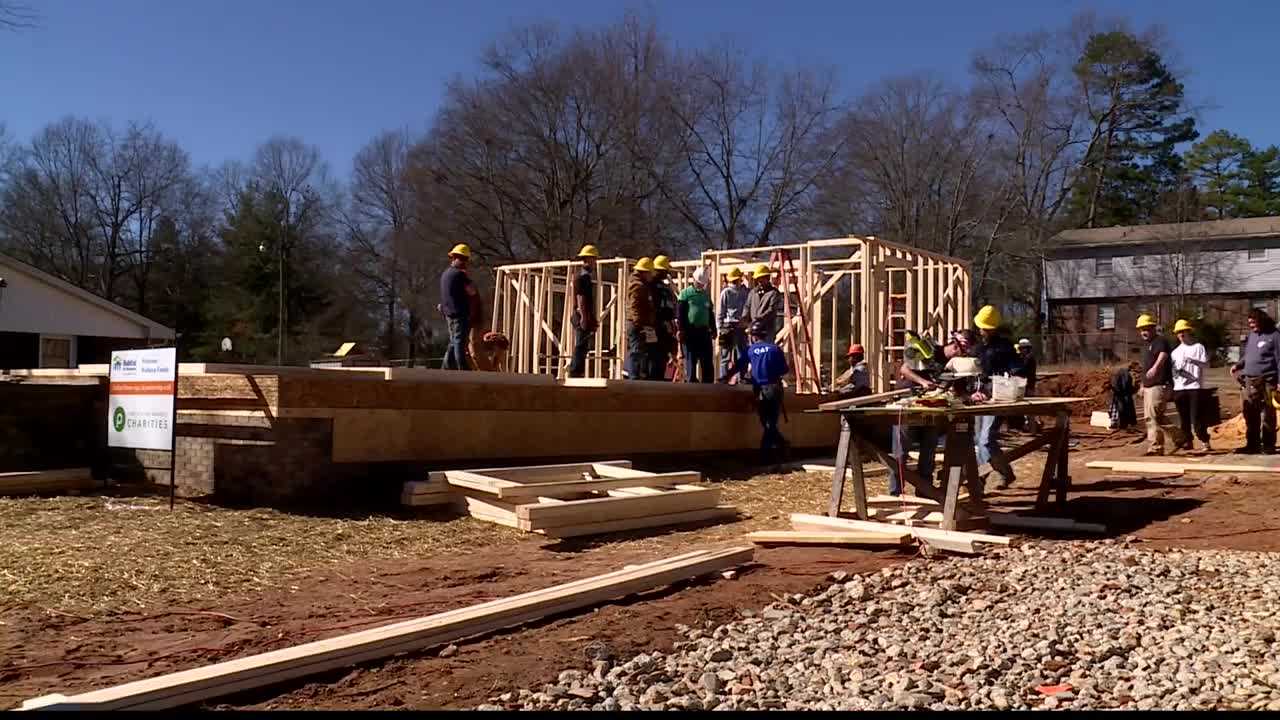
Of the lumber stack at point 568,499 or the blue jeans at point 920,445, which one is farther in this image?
the blue jeans at point 920,445

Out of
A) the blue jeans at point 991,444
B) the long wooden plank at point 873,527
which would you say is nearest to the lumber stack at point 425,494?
the long wooden plank at point 873,527

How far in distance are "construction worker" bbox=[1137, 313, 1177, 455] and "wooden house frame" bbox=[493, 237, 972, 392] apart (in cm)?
345

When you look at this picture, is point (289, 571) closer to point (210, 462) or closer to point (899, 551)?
point (210, 462)

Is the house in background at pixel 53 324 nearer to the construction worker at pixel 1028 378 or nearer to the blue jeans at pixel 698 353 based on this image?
the blue jeans at pixel 698 353

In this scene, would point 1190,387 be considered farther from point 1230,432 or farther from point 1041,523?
point 1041,523

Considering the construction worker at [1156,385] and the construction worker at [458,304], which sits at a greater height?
the construction worker at [458,304]

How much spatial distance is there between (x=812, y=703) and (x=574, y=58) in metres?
33.6

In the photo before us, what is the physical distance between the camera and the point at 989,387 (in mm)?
8852

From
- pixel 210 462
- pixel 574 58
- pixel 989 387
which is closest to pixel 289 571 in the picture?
pixel 210 462

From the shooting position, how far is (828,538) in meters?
7.04

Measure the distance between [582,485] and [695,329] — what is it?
5.08 metres

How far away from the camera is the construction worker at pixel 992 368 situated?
942 cm

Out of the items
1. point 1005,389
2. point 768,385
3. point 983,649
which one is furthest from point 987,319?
point 983,649

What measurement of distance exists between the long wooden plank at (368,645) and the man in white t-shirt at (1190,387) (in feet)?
30.7
